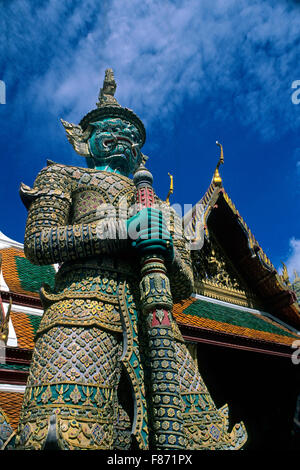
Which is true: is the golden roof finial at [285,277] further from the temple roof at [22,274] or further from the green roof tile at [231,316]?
the temple roof at [22,274]

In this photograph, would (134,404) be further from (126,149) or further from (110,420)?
(126,149)

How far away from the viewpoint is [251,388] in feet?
18.2

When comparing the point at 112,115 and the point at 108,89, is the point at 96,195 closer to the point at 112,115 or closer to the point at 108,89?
the point at 112,115

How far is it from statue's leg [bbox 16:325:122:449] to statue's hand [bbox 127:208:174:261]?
1.91 feet

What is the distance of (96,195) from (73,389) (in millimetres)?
1530

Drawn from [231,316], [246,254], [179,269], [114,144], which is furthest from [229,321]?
[114,144]

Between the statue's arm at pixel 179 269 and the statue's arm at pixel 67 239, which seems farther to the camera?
the statue's arm at pixel 179 269

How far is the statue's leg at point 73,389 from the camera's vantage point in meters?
1.83

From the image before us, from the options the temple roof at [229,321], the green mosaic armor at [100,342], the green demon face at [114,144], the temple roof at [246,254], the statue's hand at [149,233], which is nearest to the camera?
the green mosaic armor at [100,342]

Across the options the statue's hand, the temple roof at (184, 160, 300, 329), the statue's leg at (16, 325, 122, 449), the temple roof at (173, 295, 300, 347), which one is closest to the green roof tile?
the temple roof at (173, 295, 300, 347)

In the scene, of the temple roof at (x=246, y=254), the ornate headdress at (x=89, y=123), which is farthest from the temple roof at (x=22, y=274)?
the temple roof at (x=246, y=254)

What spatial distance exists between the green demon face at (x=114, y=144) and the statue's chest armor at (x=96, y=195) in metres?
0.46
